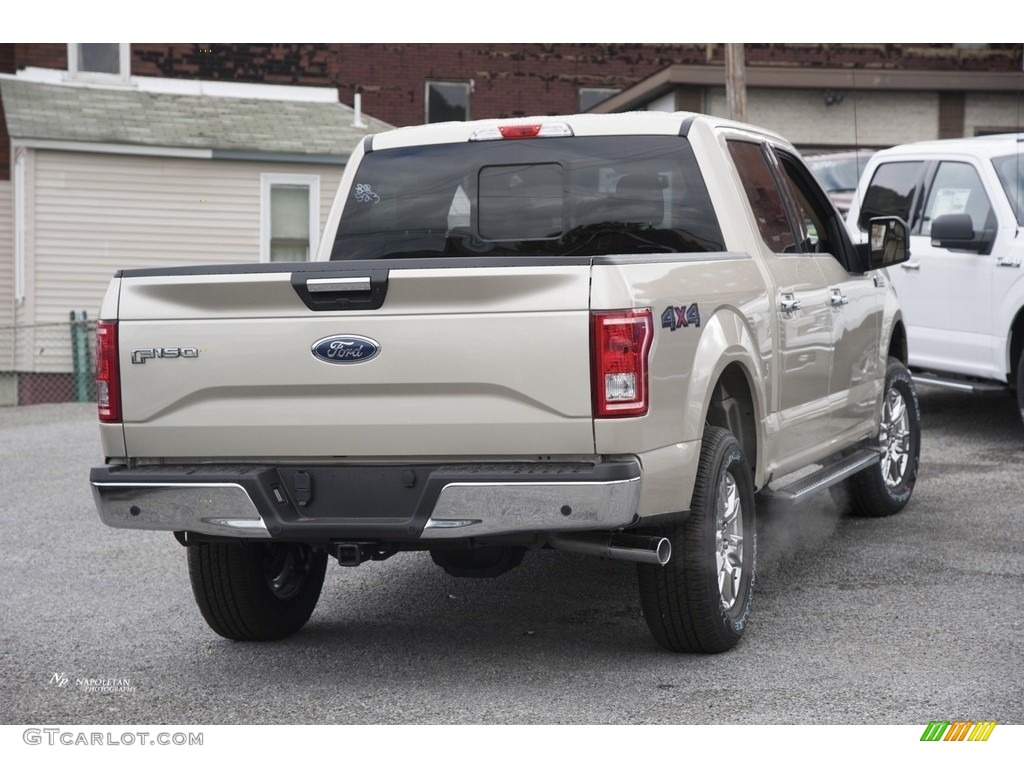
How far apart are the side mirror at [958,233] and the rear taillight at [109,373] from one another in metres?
7.13

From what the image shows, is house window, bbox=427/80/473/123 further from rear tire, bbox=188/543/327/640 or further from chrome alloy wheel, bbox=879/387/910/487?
rear tire, bbox=188/543/327/640

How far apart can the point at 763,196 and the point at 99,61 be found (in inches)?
756

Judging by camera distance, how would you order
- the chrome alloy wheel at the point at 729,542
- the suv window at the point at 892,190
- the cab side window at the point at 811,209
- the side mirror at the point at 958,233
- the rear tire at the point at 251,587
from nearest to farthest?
the chrome alloy wheel at the point at 729,542 < the rear tire at the point at 251,587 < the cab side window at the point at 811,209 < the side mirror at the point at 958,233 < the suv window at the point at 892,190

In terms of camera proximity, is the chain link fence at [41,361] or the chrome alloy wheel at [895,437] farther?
the chain link fence at [41,361]

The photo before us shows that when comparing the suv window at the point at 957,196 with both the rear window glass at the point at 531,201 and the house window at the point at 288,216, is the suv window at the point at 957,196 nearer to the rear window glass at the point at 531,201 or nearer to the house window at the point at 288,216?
the rear window glass at the point at 531,201

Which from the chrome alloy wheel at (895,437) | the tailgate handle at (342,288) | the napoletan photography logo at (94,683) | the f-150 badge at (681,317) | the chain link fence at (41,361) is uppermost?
the tailgate handle at (342,288)

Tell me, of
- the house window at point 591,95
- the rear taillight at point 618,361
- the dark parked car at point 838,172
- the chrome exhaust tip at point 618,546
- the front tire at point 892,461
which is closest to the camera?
the rear taillight at point 618,361

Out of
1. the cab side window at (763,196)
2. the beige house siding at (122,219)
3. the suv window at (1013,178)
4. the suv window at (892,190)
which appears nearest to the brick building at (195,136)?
the beige house siding at (122,219)

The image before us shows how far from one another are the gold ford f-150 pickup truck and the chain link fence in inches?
628

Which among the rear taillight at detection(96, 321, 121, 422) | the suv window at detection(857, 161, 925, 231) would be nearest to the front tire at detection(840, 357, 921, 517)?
the suv window at detection(857, 161, 925, 231)

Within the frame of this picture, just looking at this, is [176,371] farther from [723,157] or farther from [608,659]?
[723,157]

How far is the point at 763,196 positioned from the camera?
21.4ft

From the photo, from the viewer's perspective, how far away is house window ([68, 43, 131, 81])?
22.8 m

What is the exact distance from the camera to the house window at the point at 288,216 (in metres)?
22.1
